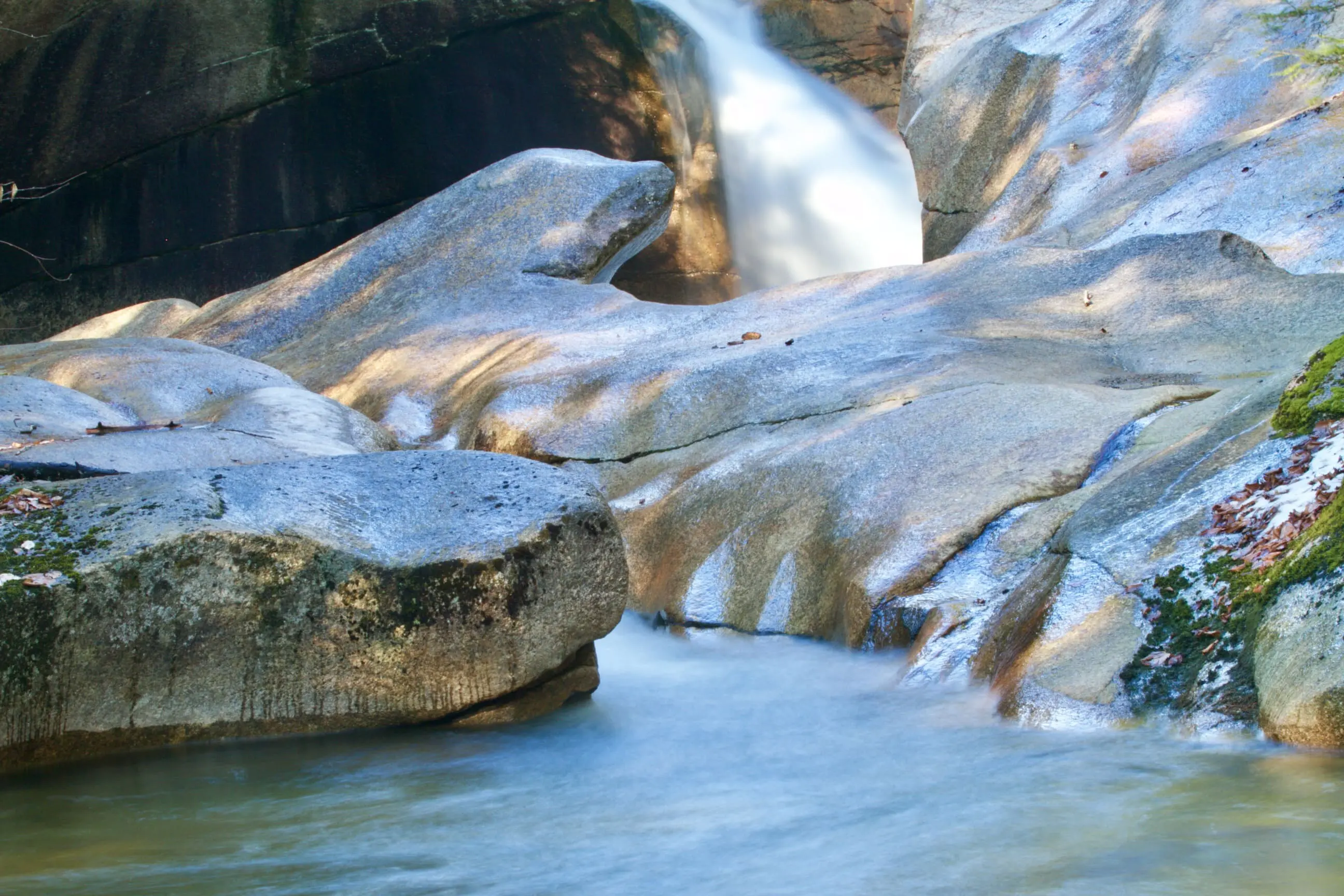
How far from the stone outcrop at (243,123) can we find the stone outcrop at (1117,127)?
19.3 ft

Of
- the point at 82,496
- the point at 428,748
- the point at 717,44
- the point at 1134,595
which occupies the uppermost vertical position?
the point at 717,44

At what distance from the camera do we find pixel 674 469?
780cm

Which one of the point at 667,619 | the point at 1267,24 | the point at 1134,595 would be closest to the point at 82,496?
the point at 667,619

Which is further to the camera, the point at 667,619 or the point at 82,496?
the point at 667,619

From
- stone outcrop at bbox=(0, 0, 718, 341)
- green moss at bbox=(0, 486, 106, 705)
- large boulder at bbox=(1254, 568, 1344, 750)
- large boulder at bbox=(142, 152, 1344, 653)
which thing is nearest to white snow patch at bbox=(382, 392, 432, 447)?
large boulder at bbox=(142, 152, 1344, 653)

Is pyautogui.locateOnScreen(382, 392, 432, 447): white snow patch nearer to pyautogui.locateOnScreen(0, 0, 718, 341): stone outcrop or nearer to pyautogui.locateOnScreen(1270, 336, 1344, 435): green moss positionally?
pyautogui.locateOnScreen(1270, 336, 1344, 435): green moss

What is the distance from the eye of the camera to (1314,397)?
182 inches

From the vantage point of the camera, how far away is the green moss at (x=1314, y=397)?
454cm

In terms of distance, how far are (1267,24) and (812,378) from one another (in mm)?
5951

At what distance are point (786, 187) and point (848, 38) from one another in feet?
9.66

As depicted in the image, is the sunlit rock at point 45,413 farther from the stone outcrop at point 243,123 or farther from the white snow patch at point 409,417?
the stone outcrop at point 243,123

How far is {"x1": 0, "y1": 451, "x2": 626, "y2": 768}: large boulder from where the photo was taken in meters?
4.54

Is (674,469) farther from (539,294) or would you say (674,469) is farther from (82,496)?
(539,294)

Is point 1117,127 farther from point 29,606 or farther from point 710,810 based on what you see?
point 29,606
